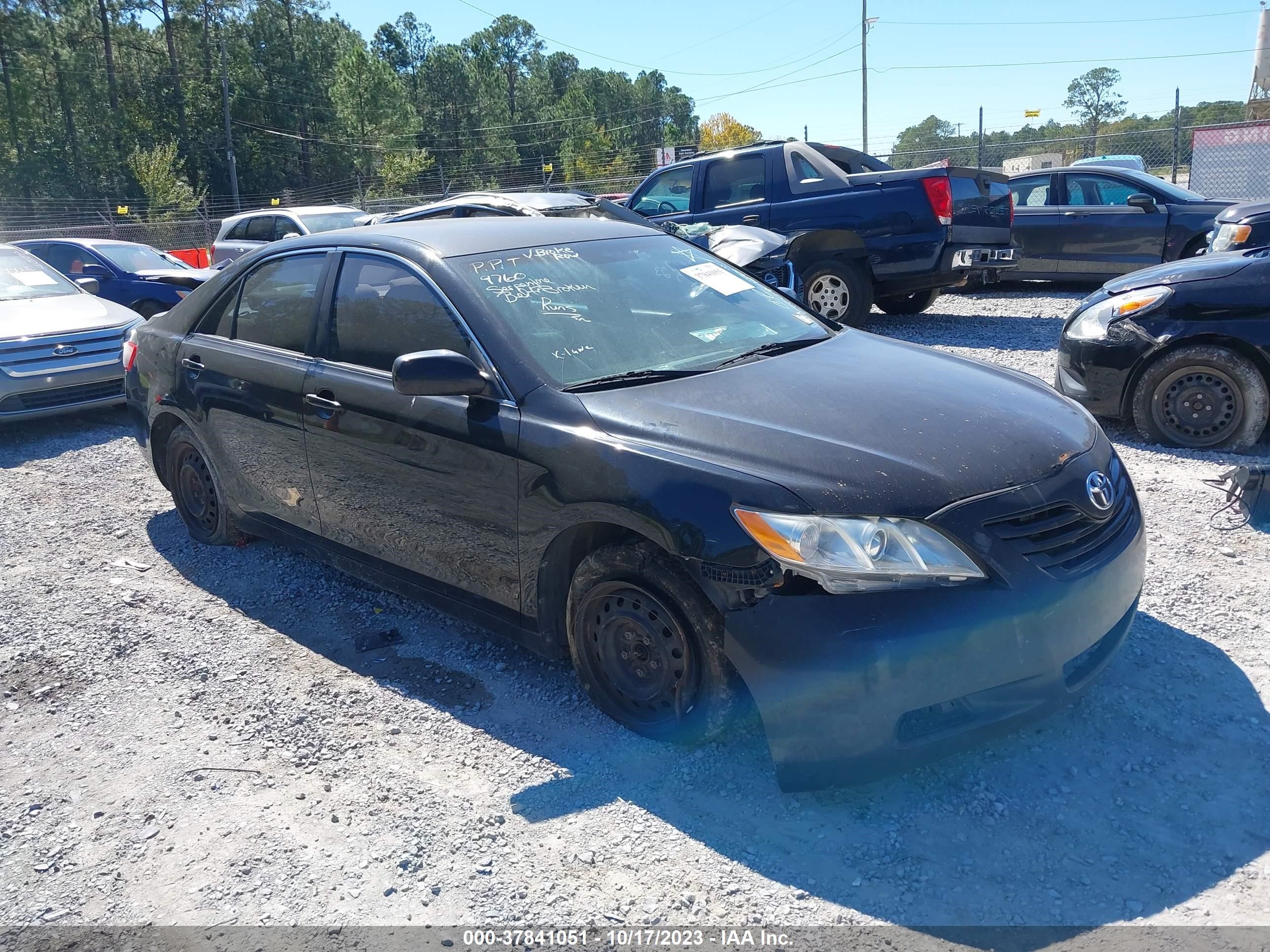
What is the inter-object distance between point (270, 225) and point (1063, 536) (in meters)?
14.7

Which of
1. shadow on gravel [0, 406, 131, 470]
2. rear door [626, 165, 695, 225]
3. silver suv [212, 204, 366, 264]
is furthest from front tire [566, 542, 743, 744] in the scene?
silver suv [212, 204, 366, 264]

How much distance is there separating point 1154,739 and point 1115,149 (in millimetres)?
26757

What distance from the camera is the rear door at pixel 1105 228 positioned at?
1134cm

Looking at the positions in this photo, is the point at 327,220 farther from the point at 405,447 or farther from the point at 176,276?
the point at 405,447

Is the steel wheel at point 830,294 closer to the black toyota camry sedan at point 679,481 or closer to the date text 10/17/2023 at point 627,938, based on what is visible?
the black toyota camry sedan at point 679,481

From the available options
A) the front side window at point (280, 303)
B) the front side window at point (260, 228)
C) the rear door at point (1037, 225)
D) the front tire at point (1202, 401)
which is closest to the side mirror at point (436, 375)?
the front side window at point (280, 303)

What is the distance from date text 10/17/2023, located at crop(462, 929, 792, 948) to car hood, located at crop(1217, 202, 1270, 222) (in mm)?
8793

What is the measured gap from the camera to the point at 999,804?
9.28 feet

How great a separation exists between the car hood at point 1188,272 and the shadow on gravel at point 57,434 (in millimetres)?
7692

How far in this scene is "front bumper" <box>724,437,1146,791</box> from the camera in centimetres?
260

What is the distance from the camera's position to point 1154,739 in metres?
3.08

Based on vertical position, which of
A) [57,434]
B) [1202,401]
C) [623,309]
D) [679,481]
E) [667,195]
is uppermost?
[667,195]

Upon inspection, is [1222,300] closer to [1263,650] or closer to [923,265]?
[1263,650]

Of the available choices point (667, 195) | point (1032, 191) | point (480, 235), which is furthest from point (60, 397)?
point (1032, 191)
